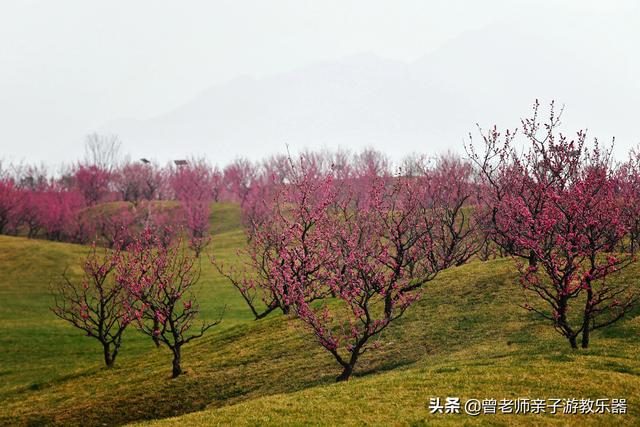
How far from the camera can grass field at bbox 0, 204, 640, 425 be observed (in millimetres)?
15914

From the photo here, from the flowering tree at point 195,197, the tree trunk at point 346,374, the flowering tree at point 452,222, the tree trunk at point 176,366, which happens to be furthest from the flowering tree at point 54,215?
the tree trunk at point 346,374

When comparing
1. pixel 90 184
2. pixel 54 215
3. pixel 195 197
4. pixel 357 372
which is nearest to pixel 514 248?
pixel 357 372

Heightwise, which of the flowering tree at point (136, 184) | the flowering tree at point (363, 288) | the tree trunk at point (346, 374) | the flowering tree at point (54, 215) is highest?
the flowering tree at point (136, 184)

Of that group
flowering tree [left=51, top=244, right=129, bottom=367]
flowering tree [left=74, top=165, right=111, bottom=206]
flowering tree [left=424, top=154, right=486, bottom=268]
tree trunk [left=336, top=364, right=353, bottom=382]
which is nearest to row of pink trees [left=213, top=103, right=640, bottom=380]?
tree trunk [left=336, top=364, right=353, bottom=382]

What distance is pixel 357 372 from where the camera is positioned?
73.1 ft

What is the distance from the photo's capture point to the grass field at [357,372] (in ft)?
52.2

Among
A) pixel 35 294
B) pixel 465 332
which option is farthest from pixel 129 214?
pixel 465 332

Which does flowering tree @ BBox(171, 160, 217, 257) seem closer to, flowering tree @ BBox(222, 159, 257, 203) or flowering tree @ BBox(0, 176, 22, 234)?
flowering tree @ BBox(222, 159, 257, 203)

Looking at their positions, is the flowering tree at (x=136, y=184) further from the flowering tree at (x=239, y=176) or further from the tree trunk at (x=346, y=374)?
the tree trunk at (x=346, y=374)

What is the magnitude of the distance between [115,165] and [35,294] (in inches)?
3428

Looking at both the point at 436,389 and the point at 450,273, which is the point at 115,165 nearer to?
the point at 450,273

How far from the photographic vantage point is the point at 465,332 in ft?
78.3

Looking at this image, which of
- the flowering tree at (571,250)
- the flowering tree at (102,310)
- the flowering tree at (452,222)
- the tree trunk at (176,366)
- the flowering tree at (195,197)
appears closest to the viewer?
the flowering tree at (571,250)

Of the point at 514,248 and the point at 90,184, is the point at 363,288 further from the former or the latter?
the point at 90,184
